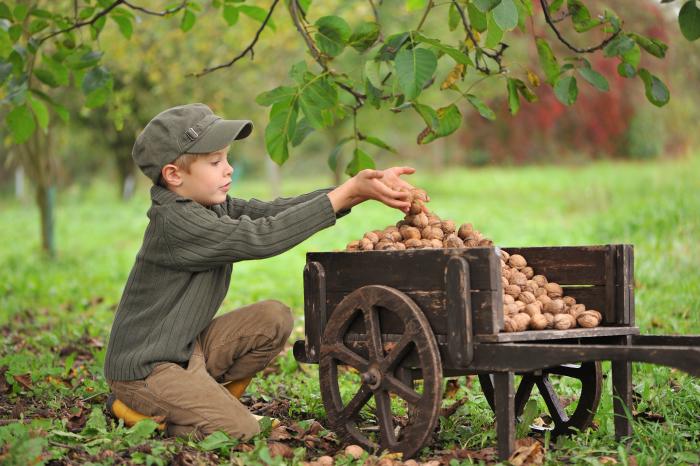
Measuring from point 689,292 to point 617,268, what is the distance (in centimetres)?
332

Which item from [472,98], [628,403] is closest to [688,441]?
[628,403]

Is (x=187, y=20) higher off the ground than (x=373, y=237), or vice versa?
(x=187, y=20)

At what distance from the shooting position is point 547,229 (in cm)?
1166

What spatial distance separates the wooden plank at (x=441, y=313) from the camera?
9.13ft

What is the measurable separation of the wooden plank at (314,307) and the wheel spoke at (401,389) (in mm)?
374

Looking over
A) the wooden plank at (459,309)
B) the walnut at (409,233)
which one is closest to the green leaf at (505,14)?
the walnut at (409,233)

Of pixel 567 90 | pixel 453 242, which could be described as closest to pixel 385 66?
pixel 567 90

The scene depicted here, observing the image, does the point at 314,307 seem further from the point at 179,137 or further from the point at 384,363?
the point at 179,137

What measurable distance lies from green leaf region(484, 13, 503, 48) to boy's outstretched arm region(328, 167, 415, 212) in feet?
2.21

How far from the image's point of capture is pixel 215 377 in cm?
359

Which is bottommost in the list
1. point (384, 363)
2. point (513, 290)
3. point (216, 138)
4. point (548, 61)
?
point (384, 363)

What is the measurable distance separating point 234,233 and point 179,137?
18.6 inches

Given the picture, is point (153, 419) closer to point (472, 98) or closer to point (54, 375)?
point (54, 375)

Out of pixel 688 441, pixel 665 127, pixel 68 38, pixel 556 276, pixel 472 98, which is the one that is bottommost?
pixel 688 441
